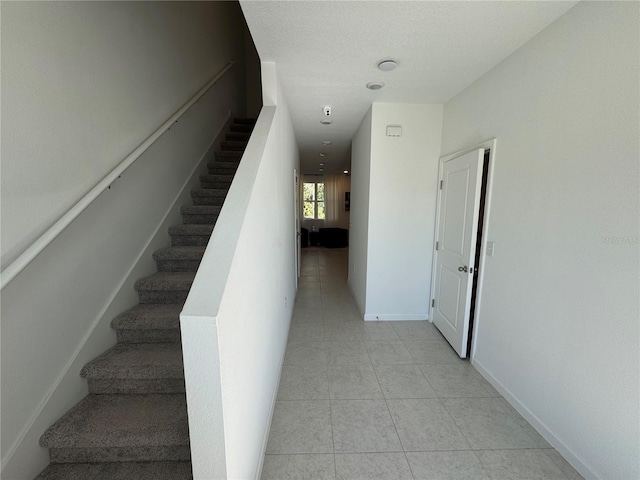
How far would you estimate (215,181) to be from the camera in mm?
3215

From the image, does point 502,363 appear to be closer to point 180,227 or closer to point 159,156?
point 180,227

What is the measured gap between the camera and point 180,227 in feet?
8.25

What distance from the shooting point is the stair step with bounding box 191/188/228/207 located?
116 inches

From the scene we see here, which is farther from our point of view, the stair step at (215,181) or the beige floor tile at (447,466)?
the stair step at (215,181)

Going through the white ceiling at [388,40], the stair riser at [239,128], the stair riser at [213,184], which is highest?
the stair riser at [239,128]

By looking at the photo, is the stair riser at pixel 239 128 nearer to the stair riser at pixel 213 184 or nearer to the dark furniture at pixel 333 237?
the stair riser at pixel 213 184

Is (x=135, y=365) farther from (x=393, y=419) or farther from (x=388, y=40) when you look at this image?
(x=388, y=40)

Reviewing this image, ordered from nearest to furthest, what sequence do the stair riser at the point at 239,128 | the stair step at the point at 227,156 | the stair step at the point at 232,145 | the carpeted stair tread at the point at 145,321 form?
the carpeted stair tread at the point at 145,321 → the stair step at the point at 227,156 → the stair step at the point at 232,145 → the stair riser at the point at 239,128

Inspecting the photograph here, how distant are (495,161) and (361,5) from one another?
1489mm

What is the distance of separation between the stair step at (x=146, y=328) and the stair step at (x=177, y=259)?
1.72 feet

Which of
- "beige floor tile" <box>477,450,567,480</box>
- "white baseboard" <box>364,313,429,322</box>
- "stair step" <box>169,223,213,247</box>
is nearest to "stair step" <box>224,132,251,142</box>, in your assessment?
"stair step" <box>169,223,213,247</box>

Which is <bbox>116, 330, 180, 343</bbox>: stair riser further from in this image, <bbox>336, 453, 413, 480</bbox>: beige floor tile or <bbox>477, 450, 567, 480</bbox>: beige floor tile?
<bbox>477, 450, 567, 480</bbox>: beige floor tile

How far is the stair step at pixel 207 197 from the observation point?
296 cm

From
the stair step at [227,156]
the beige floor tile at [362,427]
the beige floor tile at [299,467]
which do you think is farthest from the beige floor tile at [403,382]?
the stair step at [227,156]
